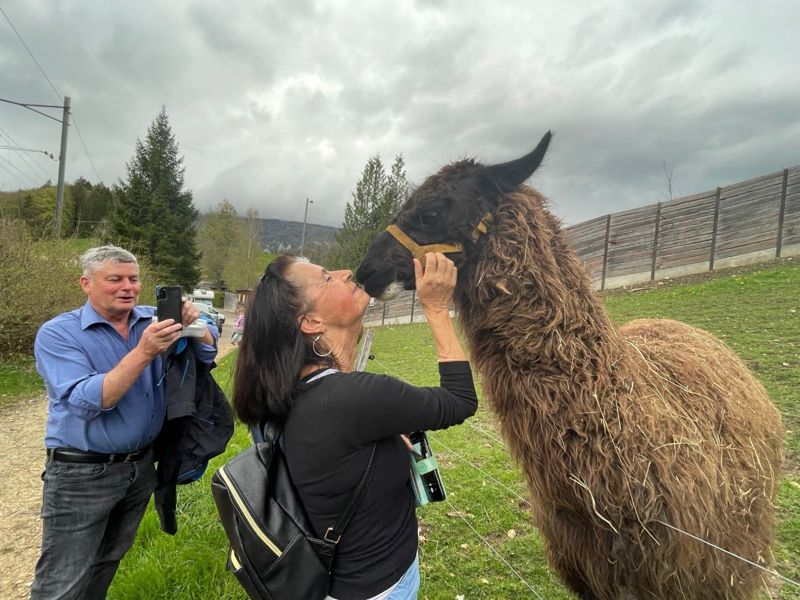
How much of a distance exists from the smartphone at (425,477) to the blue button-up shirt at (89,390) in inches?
55.2

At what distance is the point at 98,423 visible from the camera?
1.99 m

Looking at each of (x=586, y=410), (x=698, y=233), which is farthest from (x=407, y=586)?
(x=698, y=233)

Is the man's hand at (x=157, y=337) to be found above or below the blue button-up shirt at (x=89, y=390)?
above

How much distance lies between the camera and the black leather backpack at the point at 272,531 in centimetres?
117

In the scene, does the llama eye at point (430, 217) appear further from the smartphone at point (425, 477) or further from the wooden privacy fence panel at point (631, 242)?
the wooden privacy fence panel at point (631, 242)

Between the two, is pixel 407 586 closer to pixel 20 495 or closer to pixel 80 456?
pixel 80 456

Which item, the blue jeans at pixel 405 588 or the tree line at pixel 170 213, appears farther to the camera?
the tree line at pixel 170 213

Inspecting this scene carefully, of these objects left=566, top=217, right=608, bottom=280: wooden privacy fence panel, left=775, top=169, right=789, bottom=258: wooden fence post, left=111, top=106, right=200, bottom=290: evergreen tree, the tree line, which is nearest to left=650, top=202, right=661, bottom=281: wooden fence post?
left=566, top=217, right=608, bottom=280: wooden privacy fence panel

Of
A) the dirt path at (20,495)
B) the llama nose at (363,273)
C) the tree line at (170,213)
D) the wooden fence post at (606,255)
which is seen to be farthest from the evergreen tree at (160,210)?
the llama nose at (363,273)

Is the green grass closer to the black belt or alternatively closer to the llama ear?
the black belt

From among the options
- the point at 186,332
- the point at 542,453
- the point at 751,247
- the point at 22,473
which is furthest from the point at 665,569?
the point at 751,247

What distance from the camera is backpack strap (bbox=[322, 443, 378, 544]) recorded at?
121cm

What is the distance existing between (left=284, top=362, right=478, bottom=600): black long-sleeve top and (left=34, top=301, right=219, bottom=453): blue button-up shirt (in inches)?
47.6

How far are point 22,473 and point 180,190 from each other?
94.3 ft
